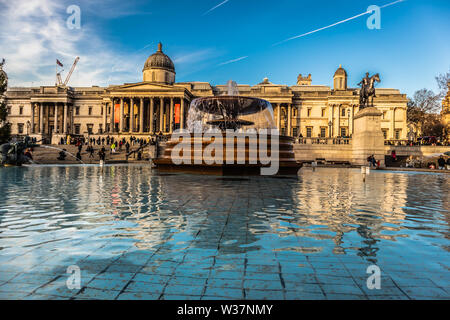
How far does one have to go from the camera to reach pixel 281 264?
11.1 feet

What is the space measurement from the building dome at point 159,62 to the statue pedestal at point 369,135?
49.7 meters

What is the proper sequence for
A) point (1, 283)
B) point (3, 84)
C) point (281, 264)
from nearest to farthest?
point (1, 283) < point (281, 264) < point (3, 84)

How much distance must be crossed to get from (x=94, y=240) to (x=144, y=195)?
418 centimetres

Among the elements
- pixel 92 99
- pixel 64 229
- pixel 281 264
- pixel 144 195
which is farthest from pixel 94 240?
pixel 92 99

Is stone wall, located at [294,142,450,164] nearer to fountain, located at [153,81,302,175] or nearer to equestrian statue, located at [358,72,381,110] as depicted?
equestrian statue, located at [358,72,381,110]

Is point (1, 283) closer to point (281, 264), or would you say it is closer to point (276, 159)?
point (281, 264)

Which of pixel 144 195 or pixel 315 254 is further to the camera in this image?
pixel 144 195

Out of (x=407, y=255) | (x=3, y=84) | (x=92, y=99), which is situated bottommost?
(x=407, y=255)

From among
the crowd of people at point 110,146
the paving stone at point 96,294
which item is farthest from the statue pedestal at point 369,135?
the paving stone at point 96,294

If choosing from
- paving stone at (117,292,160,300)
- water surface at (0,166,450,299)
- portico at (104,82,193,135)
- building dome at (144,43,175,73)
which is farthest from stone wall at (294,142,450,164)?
building dome at (144,43,175,73)

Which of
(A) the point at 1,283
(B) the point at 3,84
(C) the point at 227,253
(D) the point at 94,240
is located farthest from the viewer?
(B) the point at 3,84

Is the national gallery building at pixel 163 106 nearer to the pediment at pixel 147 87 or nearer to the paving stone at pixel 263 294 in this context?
the pediment at pixel 147 87

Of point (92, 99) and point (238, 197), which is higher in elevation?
point (92, 99)

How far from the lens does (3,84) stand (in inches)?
1137
